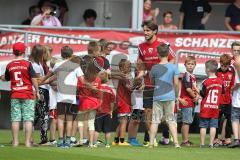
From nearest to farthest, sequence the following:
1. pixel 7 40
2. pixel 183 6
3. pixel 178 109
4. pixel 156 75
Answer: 1. pixel 156 75
2. pixel 178 109
3. pixel 7 40
4. pixel 183 6

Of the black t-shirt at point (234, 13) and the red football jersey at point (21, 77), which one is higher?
the black t-shirt at point (234, 13)

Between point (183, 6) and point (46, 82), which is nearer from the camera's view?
point (46, 82)

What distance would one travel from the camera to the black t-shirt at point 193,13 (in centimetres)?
2973

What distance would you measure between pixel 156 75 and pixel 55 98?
2.23 meters

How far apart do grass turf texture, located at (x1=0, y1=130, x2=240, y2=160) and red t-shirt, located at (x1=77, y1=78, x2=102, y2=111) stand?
863 millimetres

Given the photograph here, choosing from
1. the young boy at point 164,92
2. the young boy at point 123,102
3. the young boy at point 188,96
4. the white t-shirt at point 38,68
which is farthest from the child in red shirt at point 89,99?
the young boy at point 188,96

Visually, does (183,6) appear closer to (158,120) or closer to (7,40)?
(7,40)

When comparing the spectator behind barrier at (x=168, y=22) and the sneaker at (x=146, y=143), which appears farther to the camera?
the spectator behind barrier at (x=168, y=22)

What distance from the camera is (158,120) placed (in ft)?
72.1

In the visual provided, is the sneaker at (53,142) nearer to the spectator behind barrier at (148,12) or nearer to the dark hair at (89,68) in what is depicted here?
the dark hair at (89,68)

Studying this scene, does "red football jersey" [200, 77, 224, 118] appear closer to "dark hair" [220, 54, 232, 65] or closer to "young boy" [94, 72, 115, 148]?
"dark hair" [220, 54, 232, 65]

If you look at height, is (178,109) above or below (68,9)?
below

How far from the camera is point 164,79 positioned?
2188cm

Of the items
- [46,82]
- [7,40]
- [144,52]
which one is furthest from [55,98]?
[7,40]
